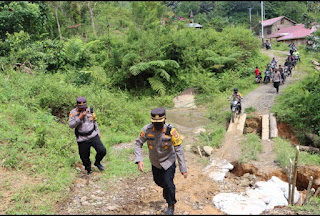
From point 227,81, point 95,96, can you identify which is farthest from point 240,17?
point 95,96

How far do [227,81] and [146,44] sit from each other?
5243 millimetres

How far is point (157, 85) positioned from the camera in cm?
1473

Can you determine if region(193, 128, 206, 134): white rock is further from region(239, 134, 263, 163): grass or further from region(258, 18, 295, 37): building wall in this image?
region(258, 18, 295, 37): building wall

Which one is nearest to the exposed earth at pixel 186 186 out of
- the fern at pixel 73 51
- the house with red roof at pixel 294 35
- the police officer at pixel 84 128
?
the police officer at pixel 84 128

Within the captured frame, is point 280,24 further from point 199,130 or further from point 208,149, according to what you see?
point 208,149

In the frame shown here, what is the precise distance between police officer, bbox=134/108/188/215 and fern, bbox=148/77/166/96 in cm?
1093

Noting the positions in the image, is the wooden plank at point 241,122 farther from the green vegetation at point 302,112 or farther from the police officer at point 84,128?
the police officer at point 84,128

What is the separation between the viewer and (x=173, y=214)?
11.6 feet

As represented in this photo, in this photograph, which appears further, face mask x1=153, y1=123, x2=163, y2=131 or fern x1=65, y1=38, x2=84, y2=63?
fern x1=65, y1=38, x2=84, y2=63

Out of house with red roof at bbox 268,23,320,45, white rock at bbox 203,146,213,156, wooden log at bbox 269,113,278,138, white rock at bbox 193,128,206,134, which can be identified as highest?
house with red roof at bbox 268,23,320,45

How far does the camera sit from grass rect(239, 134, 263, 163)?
268 inches

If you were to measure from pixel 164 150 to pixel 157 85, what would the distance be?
36.8ft

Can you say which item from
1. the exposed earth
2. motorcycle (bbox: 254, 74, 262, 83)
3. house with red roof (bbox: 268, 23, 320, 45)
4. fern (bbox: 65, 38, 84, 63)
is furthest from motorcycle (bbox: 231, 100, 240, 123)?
A: house with red roof (bbox: 268, 23, 320, 45)

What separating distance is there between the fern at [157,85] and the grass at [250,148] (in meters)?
7.29
